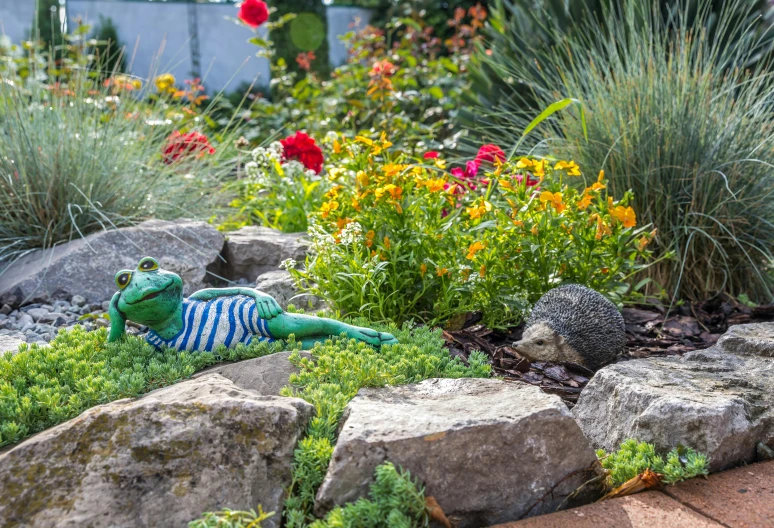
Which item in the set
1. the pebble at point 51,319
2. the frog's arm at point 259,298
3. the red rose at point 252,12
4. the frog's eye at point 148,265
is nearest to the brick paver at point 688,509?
the frog's arm at point 259,298

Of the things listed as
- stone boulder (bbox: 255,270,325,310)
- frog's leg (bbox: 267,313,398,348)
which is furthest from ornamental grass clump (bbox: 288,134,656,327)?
frog's leg (bbox: 267,313,398,348)

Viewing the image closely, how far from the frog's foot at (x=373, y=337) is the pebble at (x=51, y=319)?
3.95 ft

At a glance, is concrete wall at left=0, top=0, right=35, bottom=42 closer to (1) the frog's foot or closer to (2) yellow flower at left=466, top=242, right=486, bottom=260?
(2) yellow flower at left=466, top=242, right=486, bottom=260

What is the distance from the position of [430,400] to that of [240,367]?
66 cm

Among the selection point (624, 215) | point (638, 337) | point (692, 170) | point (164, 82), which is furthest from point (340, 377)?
point (164, 82)

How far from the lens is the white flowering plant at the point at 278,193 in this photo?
16.1 ft

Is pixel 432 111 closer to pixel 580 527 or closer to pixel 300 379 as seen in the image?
pixel 300 379

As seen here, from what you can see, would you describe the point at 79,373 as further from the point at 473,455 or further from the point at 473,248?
the point at 473,248

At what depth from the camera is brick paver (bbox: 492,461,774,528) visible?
1.79m

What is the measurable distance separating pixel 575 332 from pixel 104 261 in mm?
2491

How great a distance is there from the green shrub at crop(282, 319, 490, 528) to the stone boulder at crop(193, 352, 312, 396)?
0.05 metres

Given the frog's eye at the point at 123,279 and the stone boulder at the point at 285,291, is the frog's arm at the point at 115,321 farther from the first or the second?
the stone boulder at the point at 285,291

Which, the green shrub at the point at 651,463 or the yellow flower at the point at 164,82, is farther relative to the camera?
the yellow flower at the point at 164,82

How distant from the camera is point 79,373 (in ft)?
7.57
